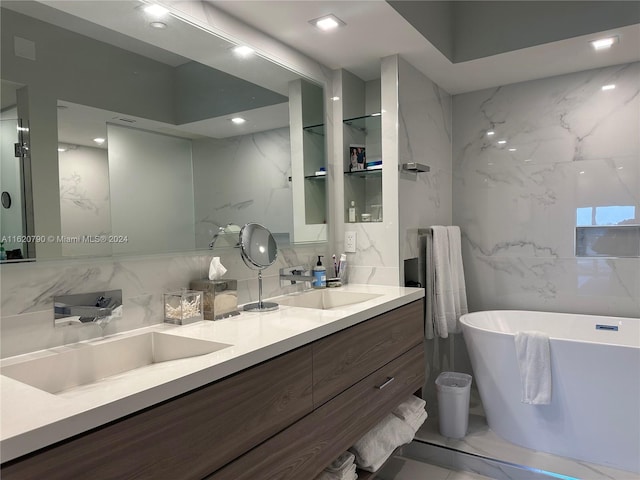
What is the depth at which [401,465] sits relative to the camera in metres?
2.39

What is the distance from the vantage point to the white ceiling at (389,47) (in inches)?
73.7

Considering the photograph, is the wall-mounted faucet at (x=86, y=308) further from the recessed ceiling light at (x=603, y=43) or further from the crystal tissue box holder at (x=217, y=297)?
the recessed ceiling light at (x=603, y=43)

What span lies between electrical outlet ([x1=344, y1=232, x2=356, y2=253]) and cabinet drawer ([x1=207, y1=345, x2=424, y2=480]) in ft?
2.36

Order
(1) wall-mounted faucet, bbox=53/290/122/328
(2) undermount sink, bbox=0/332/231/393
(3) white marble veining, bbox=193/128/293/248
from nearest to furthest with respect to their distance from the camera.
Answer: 1. (2) undermount sink, bbox=0/332/231/393
2. (1) wall-mounted faucet, bbox=53/290/122/328
3. (3) white marble veining, bbox=193/128/293/248

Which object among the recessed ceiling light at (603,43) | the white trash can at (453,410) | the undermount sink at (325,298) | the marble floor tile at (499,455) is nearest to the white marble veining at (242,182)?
the undermount sink at (325,298)

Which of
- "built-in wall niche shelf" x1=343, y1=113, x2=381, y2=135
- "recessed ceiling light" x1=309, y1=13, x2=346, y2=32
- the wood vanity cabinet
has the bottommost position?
the wood vanity cabinet

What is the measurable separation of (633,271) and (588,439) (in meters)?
1.06

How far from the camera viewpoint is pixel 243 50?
6.42 ft

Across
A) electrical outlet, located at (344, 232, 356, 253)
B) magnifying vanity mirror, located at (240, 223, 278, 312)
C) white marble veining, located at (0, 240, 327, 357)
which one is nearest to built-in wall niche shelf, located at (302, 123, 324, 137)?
electrical outlet, located at (344, 232, 356, 253)

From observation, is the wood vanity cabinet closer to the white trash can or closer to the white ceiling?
the white trash can

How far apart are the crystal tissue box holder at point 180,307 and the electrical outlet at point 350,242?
1.17 m

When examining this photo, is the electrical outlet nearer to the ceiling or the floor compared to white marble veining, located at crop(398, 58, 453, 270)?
nearer to the floor

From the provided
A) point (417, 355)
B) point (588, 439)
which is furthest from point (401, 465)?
point (588, 439)

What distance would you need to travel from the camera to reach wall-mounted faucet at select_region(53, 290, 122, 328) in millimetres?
1281
